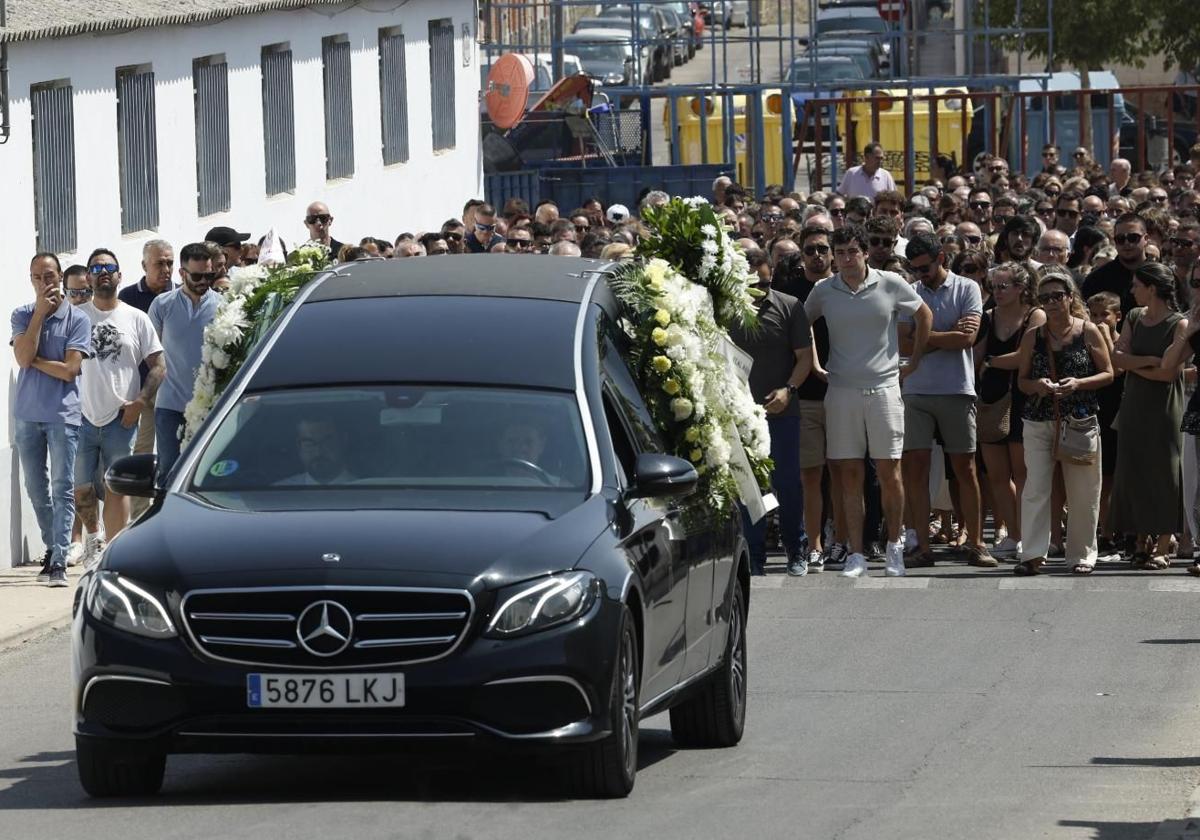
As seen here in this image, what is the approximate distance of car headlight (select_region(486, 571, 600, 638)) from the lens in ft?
27.7

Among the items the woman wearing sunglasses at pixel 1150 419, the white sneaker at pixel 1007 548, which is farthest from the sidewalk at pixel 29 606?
the woman wearing sunglasses at pixel 1150 419

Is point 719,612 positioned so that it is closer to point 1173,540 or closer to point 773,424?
point 773,424

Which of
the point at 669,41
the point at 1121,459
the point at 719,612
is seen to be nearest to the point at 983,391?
the point at 1121,459

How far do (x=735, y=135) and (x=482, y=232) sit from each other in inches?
697

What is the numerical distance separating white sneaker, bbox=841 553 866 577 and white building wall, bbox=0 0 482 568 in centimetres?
533

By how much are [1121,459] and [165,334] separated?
235 inches

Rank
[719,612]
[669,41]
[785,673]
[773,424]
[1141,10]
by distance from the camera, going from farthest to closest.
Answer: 1. [1141,10]
2. [669,41]
3. [773,424]
4. [785,673]
5. [719,612]

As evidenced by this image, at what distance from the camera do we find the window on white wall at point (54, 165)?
20.2 meters

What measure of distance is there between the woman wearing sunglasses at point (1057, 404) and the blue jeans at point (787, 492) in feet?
4.58

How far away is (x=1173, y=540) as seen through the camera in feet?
57.6

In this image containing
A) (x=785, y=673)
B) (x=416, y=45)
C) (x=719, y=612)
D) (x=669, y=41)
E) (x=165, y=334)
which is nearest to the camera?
(x=719, y=612)

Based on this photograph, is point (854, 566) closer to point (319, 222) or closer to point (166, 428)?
point (166, 428)

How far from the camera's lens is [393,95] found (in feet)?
106

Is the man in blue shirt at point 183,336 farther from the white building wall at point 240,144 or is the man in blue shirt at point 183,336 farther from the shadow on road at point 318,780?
the shadow on road at point 318,780
